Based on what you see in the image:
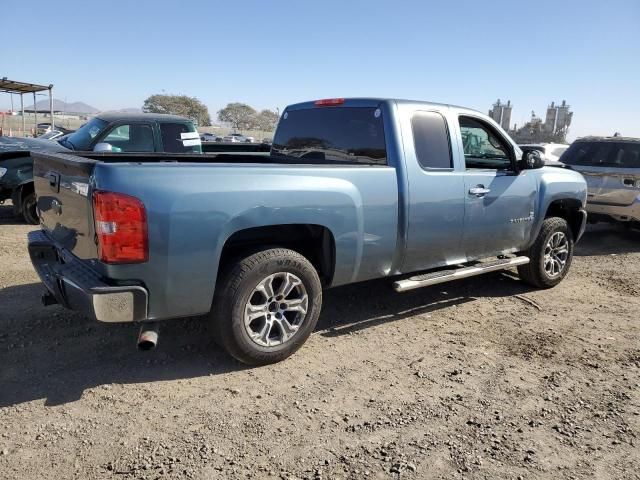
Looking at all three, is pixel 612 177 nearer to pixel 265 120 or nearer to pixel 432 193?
pixel 432 193

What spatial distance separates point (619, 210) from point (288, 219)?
6.96m

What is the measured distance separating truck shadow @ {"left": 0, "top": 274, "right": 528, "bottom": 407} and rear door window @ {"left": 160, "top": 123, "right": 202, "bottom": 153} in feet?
11.6

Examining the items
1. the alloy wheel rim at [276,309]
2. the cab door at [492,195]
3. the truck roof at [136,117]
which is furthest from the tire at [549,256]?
the truck roof at [136,117]

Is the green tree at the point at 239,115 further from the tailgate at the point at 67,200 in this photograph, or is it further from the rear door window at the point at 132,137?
the tailgate at the point at 67,200

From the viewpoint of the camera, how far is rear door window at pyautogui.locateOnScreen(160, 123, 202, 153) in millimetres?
8156

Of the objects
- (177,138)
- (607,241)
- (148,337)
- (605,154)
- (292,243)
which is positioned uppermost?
(605,154)

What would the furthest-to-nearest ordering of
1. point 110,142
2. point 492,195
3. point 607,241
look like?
point 607,241, point 110,142, point 492,195

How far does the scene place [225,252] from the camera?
3.61m

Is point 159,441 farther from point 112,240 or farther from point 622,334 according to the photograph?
point 622,334

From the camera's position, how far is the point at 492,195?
4871 millimetres

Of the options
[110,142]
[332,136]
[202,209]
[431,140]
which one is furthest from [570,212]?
[110,142]

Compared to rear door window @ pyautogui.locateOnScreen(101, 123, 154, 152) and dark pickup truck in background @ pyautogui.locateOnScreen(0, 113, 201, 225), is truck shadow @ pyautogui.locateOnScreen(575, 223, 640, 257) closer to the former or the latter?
dark pickup truck in background @ pyautogui.locateOnScreen(0, 113, 201, 225)

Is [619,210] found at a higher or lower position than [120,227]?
lower

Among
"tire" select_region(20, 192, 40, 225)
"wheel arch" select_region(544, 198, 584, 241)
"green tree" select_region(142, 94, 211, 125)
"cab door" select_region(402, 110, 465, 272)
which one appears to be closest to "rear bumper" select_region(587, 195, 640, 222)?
"wheel arch" select_region(544, 198, 584, 241)
